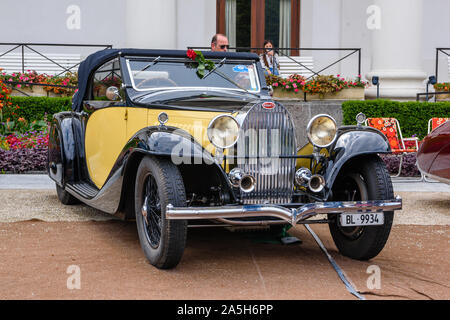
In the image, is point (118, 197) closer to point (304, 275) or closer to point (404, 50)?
point (304, 275)

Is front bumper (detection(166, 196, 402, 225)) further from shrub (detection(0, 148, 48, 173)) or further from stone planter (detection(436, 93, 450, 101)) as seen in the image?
stone planter (detection(436, 93, 450, 101))

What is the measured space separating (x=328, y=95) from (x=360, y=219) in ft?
26.0

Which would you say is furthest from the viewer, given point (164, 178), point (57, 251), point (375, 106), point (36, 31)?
point (36, 31)

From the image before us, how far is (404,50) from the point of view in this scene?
1210 cm

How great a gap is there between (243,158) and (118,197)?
116 cm

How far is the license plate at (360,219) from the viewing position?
3967 mm

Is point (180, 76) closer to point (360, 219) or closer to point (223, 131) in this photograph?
point (223, 131)

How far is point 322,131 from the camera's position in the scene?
171 inches

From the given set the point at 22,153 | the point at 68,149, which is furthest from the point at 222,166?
the point at 22,153

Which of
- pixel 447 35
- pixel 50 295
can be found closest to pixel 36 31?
pixel 447 35

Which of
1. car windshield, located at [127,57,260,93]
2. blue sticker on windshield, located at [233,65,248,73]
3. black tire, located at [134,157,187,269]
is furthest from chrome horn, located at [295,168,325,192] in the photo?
blue sticker on windshield, located at [233,65,248,73]

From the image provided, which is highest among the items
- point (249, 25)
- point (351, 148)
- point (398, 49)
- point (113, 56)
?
point (249, 25)

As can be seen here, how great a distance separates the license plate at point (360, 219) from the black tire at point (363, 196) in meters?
0.20

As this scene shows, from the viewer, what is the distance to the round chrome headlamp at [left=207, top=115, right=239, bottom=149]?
160 inches
